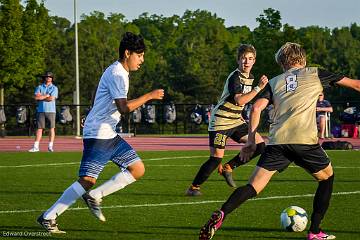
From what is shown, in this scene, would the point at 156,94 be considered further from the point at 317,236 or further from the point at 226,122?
the point at 226,122

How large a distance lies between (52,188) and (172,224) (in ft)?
14.8

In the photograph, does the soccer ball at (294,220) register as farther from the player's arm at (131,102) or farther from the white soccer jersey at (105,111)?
the white soccer jersey at (105,111)

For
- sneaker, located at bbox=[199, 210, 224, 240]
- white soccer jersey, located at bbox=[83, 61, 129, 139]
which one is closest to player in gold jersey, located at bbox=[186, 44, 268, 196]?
white soccer jersey, located at bbox=[83, 61, 129, 139]

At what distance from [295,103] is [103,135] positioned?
197 cm

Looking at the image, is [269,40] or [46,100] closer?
[46,100]

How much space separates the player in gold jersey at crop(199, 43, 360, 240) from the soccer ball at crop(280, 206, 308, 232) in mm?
525

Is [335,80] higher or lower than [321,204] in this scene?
higher

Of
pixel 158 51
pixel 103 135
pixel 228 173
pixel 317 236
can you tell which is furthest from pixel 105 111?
pixel 158 51

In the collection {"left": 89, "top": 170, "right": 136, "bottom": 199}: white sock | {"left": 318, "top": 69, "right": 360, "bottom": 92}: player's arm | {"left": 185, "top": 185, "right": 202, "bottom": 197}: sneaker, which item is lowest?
{"left": 185, "top": 185, "right": 202, "bottom": 197}: sneaker

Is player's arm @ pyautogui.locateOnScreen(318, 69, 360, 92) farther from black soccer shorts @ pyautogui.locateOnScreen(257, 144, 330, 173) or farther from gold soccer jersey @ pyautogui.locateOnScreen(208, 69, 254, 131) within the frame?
gold soccer jersey @ pyautogui.locateOnScreen(208, 69, 254, 131)

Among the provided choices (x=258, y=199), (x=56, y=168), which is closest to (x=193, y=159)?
(x=56, y=168)

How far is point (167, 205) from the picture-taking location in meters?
11.2

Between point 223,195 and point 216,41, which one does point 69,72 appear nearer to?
point 216,41

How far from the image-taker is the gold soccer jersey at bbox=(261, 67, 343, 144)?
827cm
